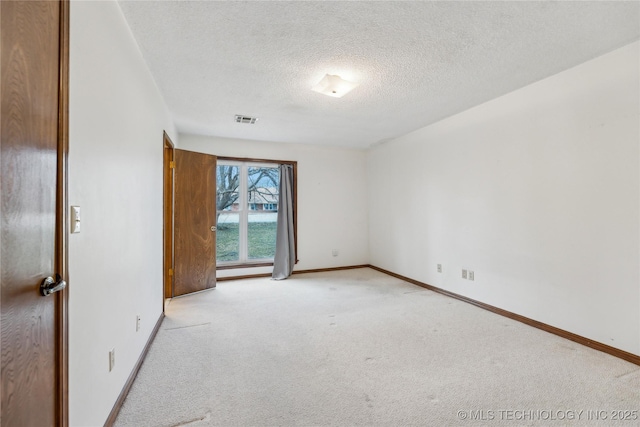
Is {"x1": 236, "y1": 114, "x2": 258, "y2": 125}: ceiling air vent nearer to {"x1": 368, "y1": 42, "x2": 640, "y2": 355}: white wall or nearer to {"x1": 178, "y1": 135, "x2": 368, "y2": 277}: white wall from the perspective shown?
{"x1": 178, "y1": 135, "x2": 368, "y2": 277}: white wall

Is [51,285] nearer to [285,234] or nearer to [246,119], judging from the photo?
[246,119]

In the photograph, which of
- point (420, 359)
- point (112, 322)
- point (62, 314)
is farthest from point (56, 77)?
point (420, 359)

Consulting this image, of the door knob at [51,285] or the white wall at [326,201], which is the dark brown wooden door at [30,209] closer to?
the door knob at [51,285]

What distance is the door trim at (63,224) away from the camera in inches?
41.9

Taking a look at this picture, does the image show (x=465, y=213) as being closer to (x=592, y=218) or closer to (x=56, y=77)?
(x=592, y=218)

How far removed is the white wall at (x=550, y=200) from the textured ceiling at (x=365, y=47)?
31 centimetres

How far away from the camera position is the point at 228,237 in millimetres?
5074

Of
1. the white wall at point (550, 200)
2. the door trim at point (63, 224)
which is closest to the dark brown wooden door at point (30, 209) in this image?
the door trim at point (63, 224)

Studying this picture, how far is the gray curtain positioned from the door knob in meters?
3.94

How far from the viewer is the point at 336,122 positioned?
157 inches

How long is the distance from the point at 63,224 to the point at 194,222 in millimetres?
3093

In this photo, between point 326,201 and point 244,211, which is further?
point 326,201

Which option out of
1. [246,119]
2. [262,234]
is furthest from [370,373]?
[262,234]

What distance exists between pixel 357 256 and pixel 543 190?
136 inches
